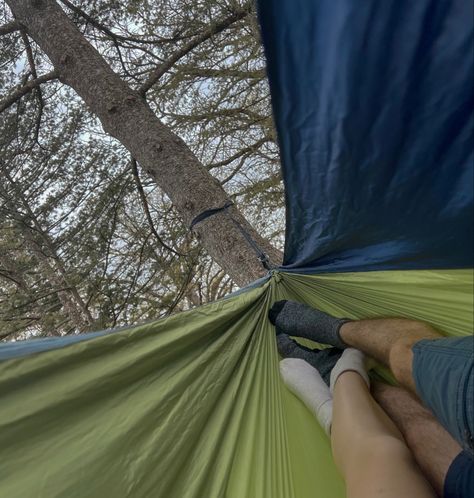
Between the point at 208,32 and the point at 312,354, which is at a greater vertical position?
the point at 208,32

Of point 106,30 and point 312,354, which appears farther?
point 106,30

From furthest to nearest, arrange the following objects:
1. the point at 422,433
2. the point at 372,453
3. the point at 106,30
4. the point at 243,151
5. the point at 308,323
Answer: the point at 243,151, the point at 106,30, the point at 308,323, the point at 422,433, the point at 372,453

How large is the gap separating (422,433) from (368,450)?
0.57ft

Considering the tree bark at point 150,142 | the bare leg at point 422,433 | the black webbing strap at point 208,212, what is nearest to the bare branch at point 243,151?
the tree bark at point 150,142

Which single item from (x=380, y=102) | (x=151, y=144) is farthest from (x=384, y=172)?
(x=151, y=144)

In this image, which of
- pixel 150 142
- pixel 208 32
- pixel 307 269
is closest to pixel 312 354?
pixel 307 269

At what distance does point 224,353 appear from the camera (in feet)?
3.79

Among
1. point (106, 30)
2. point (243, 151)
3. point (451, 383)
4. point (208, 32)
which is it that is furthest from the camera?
point (243, 151)

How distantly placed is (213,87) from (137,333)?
2.89 metres

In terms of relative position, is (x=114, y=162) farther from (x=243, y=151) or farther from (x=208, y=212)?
(x=208, y=212)

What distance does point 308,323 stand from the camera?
1177 millimetres

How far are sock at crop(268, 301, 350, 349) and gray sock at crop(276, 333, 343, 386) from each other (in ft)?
0.14

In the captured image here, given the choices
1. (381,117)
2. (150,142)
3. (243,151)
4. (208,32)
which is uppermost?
(208,32)

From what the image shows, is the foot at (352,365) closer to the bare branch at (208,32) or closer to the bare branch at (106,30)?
the bare branch at (208,32)
